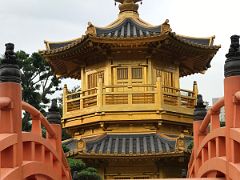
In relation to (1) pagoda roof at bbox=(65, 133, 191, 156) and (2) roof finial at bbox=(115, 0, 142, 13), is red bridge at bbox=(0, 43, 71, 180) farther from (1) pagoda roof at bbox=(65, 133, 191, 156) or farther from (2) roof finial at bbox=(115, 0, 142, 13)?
(2) roof finial at bbox=(115, 0, 142, 13)

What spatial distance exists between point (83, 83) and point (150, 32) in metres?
2.80

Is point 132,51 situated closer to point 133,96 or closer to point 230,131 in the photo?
point 133,96

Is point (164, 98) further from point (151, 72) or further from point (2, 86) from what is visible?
point (2, 86)

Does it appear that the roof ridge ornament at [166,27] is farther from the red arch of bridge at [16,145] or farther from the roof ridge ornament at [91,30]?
the red arch of bridge at [16,145]

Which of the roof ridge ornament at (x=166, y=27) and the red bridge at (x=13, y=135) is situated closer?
the red bridge at (x=13, y=135)

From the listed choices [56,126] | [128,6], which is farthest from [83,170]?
[128,6]

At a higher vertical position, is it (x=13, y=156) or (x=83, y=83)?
(x=83, y=83)

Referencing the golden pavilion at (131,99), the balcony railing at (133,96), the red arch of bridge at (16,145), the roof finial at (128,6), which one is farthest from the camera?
the roof finial at (128,6)

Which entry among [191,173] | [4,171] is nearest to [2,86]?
[4,171]

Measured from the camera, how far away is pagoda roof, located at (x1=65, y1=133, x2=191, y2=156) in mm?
15141

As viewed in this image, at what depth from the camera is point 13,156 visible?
579 cm

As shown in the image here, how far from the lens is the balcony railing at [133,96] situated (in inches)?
639

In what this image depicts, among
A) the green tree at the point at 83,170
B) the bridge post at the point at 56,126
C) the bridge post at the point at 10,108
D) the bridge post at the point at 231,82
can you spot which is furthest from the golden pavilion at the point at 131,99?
the bridge post at the point at 10,108

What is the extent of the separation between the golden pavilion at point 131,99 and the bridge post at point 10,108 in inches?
354
